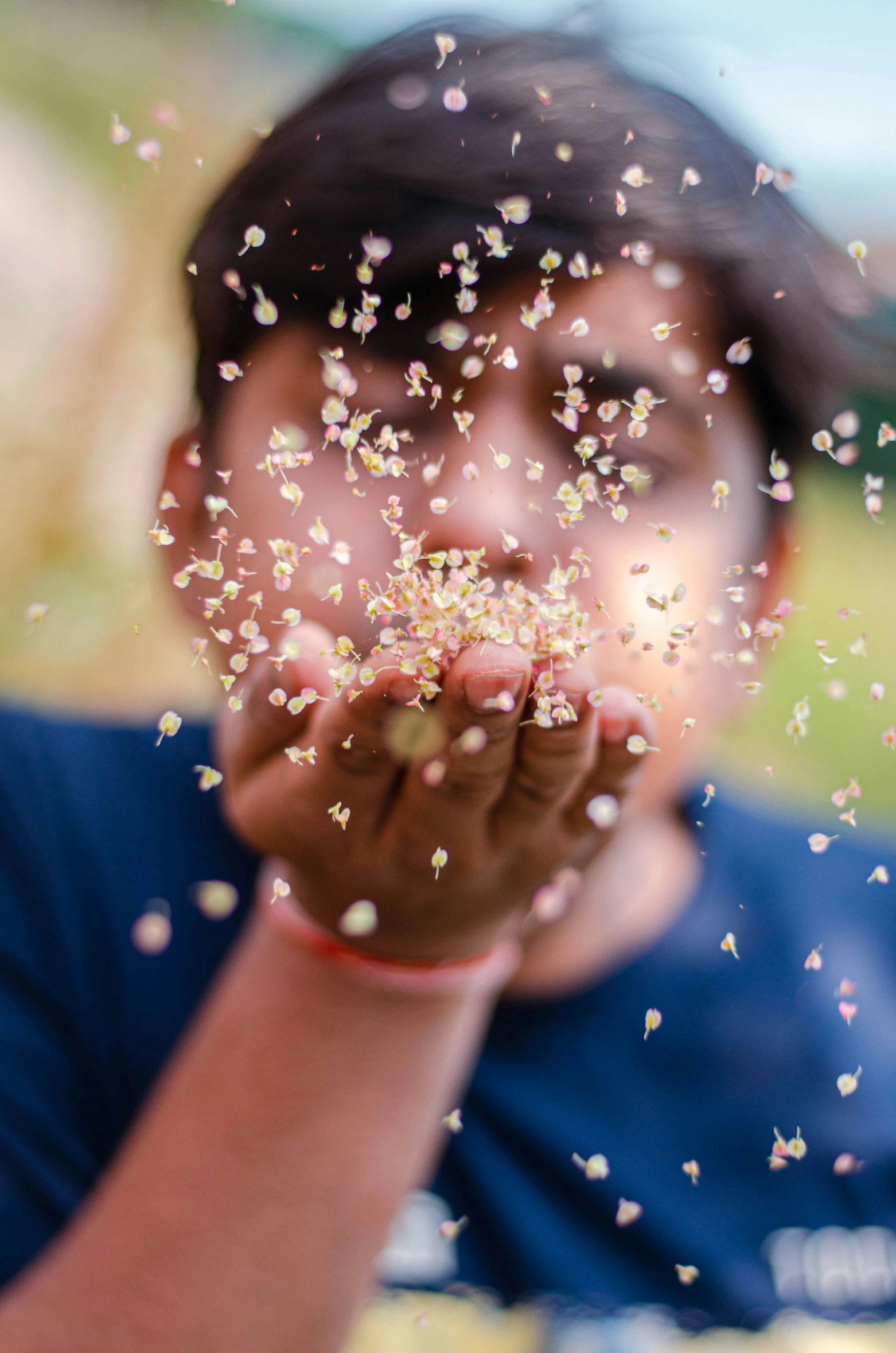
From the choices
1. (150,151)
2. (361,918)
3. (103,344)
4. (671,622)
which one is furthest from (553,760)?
(103,344)

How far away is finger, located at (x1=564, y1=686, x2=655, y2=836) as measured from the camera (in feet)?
1.26

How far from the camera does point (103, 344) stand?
1.74 meters

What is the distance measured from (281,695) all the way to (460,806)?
9 cm

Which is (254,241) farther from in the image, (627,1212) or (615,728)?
(627,1212)

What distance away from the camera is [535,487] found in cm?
54

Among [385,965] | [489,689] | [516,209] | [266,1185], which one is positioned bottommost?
[266,1185]

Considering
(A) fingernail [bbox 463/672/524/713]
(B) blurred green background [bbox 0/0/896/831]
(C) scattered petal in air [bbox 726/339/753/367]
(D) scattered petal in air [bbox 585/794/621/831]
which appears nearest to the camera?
(A) fingernail [bbox 463/672/524/713]

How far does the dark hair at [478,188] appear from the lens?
0.58m

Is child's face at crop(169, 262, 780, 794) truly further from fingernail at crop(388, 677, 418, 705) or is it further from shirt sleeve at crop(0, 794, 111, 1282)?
shirt sleeve at crop(0, 794, 111, 1282)

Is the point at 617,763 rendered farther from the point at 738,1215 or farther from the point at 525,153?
the point at 738,1215

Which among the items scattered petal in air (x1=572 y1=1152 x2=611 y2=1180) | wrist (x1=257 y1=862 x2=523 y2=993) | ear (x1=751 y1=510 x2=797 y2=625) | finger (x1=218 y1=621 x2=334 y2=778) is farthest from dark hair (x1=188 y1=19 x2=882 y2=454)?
scattered petal in air (x1=572 y1=1152 x2=611 y2=1180)

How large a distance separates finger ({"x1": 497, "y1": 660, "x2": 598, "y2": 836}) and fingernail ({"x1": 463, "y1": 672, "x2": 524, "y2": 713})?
0.03m

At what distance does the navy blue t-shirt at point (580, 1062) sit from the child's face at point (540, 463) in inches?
10.0

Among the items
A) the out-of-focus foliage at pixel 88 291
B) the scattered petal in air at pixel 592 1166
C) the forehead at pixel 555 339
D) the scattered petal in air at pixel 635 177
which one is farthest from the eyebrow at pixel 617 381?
the out-of-focus foliage at pixel 88 291
